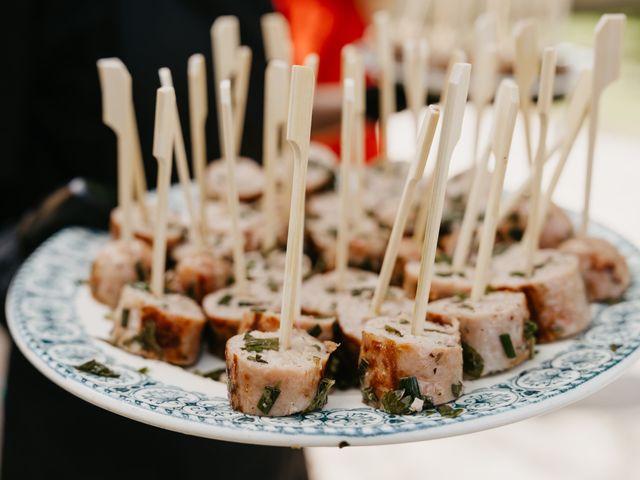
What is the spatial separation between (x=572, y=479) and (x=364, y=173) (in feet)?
5.45

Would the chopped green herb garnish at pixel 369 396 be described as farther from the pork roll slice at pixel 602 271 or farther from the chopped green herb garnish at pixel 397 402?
the pork roll slice at pixel 602 271

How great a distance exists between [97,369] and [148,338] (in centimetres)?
18

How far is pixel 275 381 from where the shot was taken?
1.44m

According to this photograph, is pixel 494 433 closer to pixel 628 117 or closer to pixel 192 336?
pixel 192 336

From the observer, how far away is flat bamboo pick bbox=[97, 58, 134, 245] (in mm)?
1800

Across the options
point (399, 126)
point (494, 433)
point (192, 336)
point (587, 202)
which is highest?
point (587, 202)

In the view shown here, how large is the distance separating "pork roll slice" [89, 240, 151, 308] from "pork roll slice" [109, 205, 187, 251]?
0.32ft

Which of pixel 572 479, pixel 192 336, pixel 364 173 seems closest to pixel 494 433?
pixel 572 479

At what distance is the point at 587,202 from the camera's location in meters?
1.95

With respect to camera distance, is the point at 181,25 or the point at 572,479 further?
the point at 572,479

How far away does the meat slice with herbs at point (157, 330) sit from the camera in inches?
68.6

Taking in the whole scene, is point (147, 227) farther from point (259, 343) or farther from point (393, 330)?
point (393, 330)

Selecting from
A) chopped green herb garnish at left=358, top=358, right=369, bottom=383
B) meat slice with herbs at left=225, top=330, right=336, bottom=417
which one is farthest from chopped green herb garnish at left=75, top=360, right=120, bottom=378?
chopped green herb garnish at left=358, top=358, right=369, bottom=383

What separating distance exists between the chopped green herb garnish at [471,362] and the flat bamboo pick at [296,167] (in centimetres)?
39
